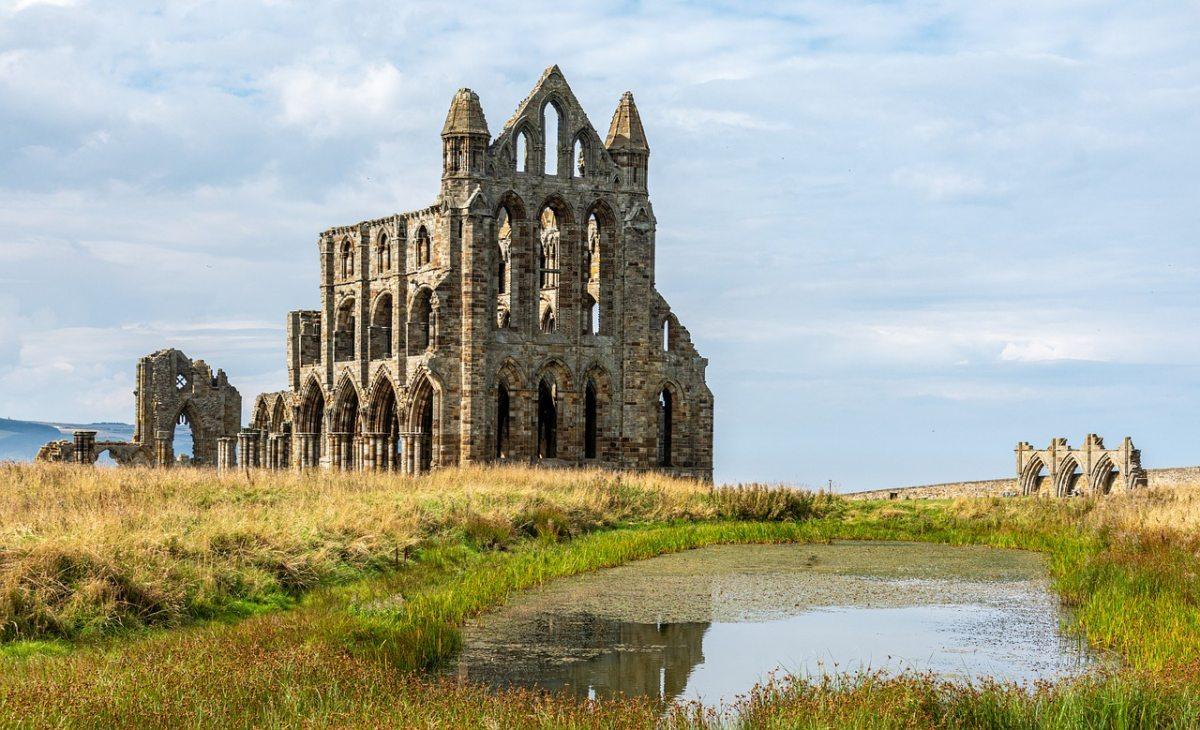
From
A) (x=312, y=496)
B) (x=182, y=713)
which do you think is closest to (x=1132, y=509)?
(x=312, y=496)

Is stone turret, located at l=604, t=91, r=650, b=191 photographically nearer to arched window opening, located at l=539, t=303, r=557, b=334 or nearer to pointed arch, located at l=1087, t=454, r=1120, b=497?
arched window opening, located at l=539, t=303, r=557, b=334

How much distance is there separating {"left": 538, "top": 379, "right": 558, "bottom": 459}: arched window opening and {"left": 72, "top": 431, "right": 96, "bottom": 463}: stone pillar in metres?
15.9

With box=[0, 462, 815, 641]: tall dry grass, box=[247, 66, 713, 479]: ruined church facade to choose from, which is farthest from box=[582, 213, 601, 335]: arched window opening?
box=[0, 462, 815, 641]: tall dry grass

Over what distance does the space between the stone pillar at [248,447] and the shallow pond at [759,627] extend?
111 feet

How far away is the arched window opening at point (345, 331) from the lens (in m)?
50.6

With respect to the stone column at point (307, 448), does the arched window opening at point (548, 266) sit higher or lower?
higher

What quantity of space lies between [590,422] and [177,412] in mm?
21628

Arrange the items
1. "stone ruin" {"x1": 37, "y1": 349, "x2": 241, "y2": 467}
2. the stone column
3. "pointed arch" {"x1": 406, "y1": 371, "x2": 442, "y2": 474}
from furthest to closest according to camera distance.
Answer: "stone ruin" {"x1": 37, "y1": 349, "x2": 241, "y2": 467} < the stone column < "pointed arch" {"x1": 406, "y1": 371, "x2": 442, "y2": 474}

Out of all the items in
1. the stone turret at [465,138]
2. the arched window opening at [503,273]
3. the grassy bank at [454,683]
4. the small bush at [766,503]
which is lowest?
the grassy bank at [454,683]

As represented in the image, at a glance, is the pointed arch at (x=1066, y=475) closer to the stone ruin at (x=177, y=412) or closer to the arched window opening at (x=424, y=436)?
the arched window opening at (x=424, y=436)

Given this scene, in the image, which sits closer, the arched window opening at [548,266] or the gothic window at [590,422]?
the gothic window at [590,422]

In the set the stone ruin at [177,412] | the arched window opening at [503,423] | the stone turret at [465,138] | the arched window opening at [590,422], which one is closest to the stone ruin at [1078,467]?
the arched window opening at [590,422]

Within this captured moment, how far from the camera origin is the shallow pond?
1261 centimetres

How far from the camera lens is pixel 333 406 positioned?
48875 millimetres
